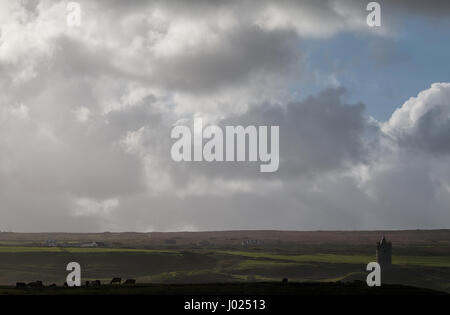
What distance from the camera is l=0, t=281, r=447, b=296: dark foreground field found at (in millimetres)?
63188

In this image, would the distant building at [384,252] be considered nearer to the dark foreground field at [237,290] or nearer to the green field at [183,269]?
the green field at [183,269]

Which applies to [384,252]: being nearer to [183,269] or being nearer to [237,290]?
[183,269]

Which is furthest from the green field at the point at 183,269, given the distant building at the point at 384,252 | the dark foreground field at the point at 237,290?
the dark foreground field at the point at 237,290

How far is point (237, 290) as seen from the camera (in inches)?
2589

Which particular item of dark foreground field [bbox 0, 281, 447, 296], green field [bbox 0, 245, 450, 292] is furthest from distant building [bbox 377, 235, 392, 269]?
dark foreground field [bbox 0, 281, 447, 296]

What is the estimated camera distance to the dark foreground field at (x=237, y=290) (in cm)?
6319

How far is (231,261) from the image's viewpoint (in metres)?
168

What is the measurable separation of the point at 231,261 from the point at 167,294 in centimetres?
10662

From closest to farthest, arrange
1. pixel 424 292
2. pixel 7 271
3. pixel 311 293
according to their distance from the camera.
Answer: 1. pixel 311 293
2. pixel 424 292
3. pixel 7 271

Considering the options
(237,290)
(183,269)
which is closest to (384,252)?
(183,269)
